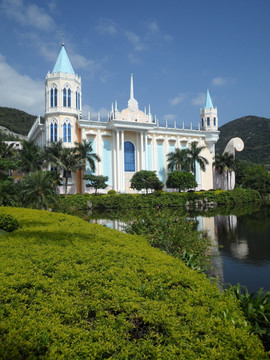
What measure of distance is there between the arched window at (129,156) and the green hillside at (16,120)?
4991 centimetres

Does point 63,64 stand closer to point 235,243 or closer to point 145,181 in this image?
point 145,181

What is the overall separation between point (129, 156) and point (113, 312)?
3721 centimetres

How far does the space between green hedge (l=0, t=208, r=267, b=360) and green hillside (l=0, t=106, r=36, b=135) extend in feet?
269

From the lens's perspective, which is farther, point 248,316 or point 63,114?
point 63,114

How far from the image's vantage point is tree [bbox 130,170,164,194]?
35.4 meters

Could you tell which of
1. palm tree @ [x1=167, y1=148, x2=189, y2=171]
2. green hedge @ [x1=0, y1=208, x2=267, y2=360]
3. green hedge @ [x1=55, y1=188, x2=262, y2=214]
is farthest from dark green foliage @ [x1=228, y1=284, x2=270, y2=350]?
palm tree @ [x1=167, y1=148, x2=189, y2=171]

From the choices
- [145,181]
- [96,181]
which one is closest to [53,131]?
[96,181]

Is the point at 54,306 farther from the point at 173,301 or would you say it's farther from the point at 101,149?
the point at 101,149

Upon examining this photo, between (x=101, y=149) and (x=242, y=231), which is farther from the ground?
(x=101, y=149)

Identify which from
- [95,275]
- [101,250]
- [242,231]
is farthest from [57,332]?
[242,231]

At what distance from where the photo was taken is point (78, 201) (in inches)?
1192

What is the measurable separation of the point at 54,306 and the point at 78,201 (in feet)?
90.4

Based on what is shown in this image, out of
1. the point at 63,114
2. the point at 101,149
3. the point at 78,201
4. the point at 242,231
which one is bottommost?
the point at 242,231

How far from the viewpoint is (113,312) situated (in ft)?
11.1
